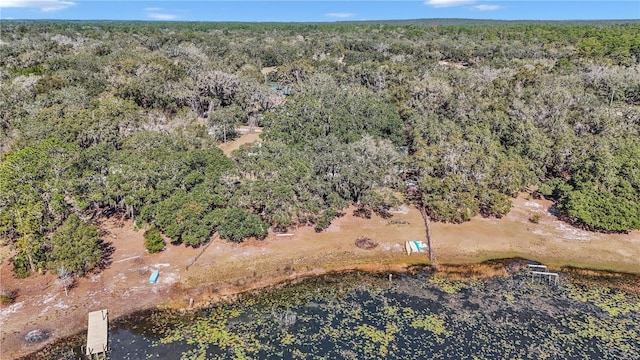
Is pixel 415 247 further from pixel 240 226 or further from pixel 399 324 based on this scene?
pixel 240 226

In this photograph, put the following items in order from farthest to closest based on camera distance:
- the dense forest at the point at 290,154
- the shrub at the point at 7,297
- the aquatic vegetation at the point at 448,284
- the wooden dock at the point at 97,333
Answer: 1. the dense forest at the point at 290,154
2. the aquatic vegetation at the point at 448,284
3. the shrub at the point at 7,297
4. the wooden dock at the point at 97,333

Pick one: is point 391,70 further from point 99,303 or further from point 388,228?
point 99,303

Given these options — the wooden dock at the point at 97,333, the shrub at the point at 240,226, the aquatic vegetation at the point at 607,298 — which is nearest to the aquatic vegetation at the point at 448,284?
the aquatic vegetation at the point at 607,298

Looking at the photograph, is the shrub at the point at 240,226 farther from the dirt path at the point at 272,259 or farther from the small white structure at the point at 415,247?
the small white structure at the point at 415,247

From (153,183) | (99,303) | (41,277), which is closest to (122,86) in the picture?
(153,183)

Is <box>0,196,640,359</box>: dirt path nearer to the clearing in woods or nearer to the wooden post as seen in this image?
the clearing in woods

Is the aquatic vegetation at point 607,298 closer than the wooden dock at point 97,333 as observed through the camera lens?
A: No
